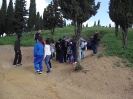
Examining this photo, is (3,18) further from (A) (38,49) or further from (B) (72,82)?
(B) (72,82)

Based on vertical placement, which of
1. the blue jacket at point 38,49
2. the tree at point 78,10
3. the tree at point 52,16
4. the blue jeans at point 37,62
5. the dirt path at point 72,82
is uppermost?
the tree at point 52,16

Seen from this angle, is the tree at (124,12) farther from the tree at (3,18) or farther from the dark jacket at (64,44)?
the tree at (3,18)

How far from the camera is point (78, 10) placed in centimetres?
1077

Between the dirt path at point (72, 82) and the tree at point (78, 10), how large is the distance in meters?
0.98

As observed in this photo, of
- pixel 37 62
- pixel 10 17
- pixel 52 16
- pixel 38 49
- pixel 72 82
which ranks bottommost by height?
Answer: pixel 72 82

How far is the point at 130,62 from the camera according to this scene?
11.7 m

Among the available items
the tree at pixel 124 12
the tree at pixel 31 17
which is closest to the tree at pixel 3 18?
the tree at pixel 31 17

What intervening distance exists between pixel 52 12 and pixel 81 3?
23381 mm

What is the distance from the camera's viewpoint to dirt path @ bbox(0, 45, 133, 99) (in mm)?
8222

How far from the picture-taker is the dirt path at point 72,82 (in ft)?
27.0

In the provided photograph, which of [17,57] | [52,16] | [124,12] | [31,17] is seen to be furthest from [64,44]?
[31,17]

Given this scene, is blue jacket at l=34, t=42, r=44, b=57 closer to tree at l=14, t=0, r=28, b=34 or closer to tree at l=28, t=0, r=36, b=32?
tree at l=14, t=0, r=28, b=34

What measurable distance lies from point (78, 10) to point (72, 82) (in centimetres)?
353

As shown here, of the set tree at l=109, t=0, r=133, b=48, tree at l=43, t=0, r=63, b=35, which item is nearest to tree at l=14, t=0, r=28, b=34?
tree at l=43, t=0, r=63, b=35
